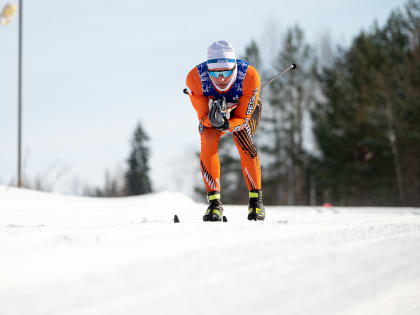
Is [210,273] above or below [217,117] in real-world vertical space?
below

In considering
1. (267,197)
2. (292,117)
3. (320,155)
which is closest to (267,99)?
(292,117)

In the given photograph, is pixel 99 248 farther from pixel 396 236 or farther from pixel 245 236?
pixel 396 236

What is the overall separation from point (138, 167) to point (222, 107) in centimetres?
4143

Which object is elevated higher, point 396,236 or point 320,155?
point 320,155

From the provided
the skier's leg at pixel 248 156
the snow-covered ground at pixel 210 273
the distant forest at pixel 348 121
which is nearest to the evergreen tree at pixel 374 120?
the distant forest at pixel 348 121

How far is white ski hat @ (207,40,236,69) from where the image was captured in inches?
134

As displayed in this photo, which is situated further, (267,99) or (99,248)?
(267,99)

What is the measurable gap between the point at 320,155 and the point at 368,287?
24.2 meters

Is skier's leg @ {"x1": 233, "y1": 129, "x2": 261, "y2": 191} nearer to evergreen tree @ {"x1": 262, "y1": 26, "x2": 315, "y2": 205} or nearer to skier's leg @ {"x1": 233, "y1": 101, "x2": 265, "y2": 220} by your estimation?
skier's leg @ {"x1": 233, "y1": 101, "x2": 265, "y2": 220}

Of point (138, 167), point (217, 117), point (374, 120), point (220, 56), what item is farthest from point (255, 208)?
point (138, 167)

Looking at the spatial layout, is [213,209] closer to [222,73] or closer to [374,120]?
[222,73]

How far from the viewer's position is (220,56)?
3.42 m

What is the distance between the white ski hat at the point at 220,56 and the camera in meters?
3.41

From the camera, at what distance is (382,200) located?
23.2m
